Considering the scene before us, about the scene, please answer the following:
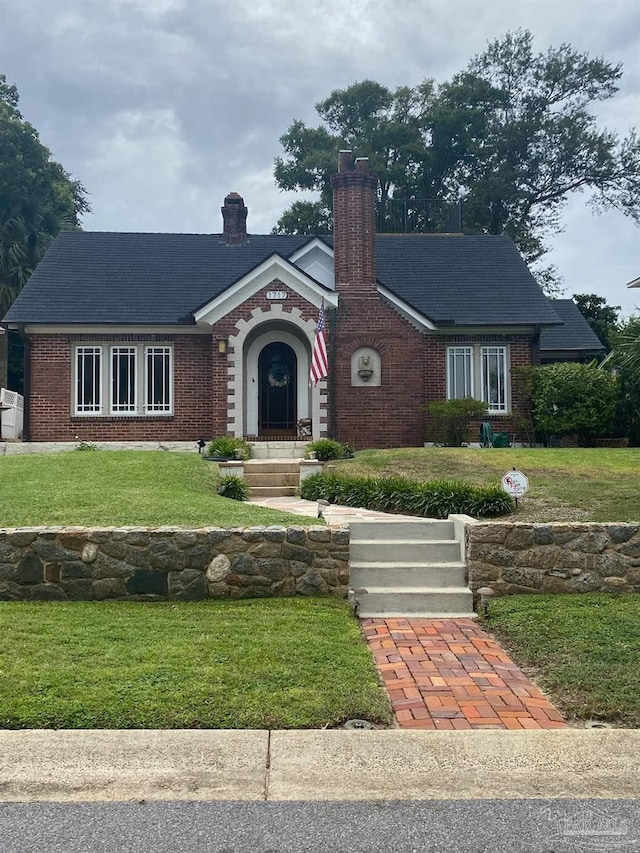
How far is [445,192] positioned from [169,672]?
38.3 metres

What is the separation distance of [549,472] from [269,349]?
8.93 meters

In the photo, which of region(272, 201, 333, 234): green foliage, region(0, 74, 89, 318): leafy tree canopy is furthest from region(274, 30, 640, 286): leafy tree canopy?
region(0, 74, 89, 318): leafy tree canopy

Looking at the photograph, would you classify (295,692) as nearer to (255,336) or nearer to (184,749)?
(184,749)

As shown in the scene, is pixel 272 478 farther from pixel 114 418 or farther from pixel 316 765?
pixel 316 765

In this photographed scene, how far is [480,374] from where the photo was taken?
57.7ft

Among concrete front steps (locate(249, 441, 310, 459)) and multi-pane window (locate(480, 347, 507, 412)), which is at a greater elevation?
multi-pane window (locate(480, 347, 507, 412))

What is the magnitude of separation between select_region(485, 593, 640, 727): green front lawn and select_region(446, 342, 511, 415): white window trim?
37.7 ft

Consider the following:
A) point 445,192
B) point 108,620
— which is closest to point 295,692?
point 108,620

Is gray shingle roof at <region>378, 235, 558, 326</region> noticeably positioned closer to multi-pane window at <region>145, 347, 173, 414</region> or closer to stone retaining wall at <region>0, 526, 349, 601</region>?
multi-pane window at <region>145, 347, 173, 414</region>

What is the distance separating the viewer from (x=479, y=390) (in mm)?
17516

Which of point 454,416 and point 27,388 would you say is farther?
point 27,388

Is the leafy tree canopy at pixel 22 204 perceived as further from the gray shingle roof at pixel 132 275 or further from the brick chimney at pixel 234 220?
the brick chimney at pixel 234 220

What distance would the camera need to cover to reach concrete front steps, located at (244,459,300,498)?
11.6 meters

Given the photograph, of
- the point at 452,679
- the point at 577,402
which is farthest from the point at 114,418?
the point at 452,679
